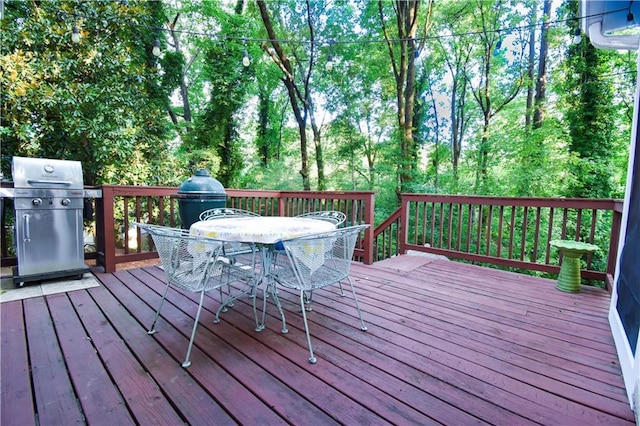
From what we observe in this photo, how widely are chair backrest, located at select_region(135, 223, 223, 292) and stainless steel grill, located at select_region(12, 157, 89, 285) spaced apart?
184 centimetres

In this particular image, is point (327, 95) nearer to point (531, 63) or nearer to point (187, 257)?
point (531, 63)

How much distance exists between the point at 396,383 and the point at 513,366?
0.72 metres

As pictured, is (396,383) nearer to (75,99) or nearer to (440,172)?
(75,99)

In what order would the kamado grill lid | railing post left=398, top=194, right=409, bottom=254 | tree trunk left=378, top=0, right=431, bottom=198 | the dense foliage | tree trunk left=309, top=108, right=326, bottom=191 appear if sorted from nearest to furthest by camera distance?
the kamado grill lid → railing post left=398, top=194, right=409, bottom=254 → the dense foliage → tree trunk left=378, top=0, right=431, bottom=198 → tree trunk left=309, top=108, right=326, bottom=191

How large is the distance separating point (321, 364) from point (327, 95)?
33.7 feet

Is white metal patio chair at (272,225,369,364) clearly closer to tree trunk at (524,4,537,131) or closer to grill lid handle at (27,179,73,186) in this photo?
grill lid handle at (27,179,73,186)

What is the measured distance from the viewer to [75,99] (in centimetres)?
500

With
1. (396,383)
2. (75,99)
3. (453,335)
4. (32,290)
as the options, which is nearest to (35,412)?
(396,383)

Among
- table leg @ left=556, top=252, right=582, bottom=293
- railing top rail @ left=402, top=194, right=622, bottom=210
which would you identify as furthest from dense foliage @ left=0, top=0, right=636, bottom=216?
table leg @ left=556, top=252, right=582, bottom=293

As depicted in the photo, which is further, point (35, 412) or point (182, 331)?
point (182, 331)

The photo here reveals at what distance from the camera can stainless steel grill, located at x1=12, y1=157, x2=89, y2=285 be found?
2785 millimetres

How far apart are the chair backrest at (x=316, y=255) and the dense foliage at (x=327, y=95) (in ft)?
9.69

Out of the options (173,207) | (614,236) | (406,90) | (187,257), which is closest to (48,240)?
(173,207)

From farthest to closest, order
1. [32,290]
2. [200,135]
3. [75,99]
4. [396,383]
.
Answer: [200,135] < [75,99] < [32,290] < [396,383]
